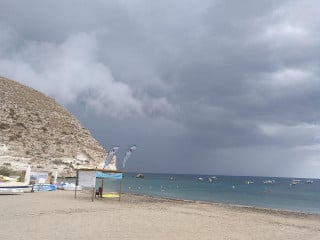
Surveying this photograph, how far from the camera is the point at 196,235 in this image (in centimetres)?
1367

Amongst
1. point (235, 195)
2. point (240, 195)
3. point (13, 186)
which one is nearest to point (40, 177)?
point (13, 186)

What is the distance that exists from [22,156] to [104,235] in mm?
58277

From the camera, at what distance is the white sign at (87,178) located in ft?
92.1

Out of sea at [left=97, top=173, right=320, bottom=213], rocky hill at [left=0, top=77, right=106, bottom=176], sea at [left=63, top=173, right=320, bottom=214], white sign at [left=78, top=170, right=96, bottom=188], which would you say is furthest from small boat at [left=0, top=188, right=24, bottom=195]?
rocky hill at [left=0, top=77, right=106, bottom=176]

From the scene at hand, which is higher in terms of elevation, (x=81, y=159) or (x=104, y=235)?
(x=81, y=159)

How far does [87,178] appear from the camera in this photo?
93.2 feet

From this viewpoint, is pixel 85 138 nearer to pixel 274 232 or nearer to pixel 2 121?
pixel 2 121

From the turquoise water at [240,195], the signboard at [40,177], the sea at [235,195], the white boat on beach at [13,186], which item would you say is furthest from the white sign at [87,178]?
the turquoise water at [240,195]

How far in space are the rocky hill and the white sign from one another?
122ft

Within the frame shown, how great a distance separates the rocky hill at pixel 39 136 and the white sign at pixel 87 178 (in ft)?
122

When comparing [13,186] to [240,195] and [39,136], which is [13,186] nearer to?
[240,195]

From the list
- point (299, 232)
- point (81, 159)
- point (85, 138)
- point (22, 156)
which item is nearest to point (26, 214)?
point (299, 232)

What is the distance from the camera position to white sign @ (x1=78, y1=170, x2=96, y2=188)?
2808 cm

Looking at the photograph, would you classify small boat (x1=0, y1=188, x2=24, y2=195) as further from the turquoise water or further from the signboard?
the turquoise water
